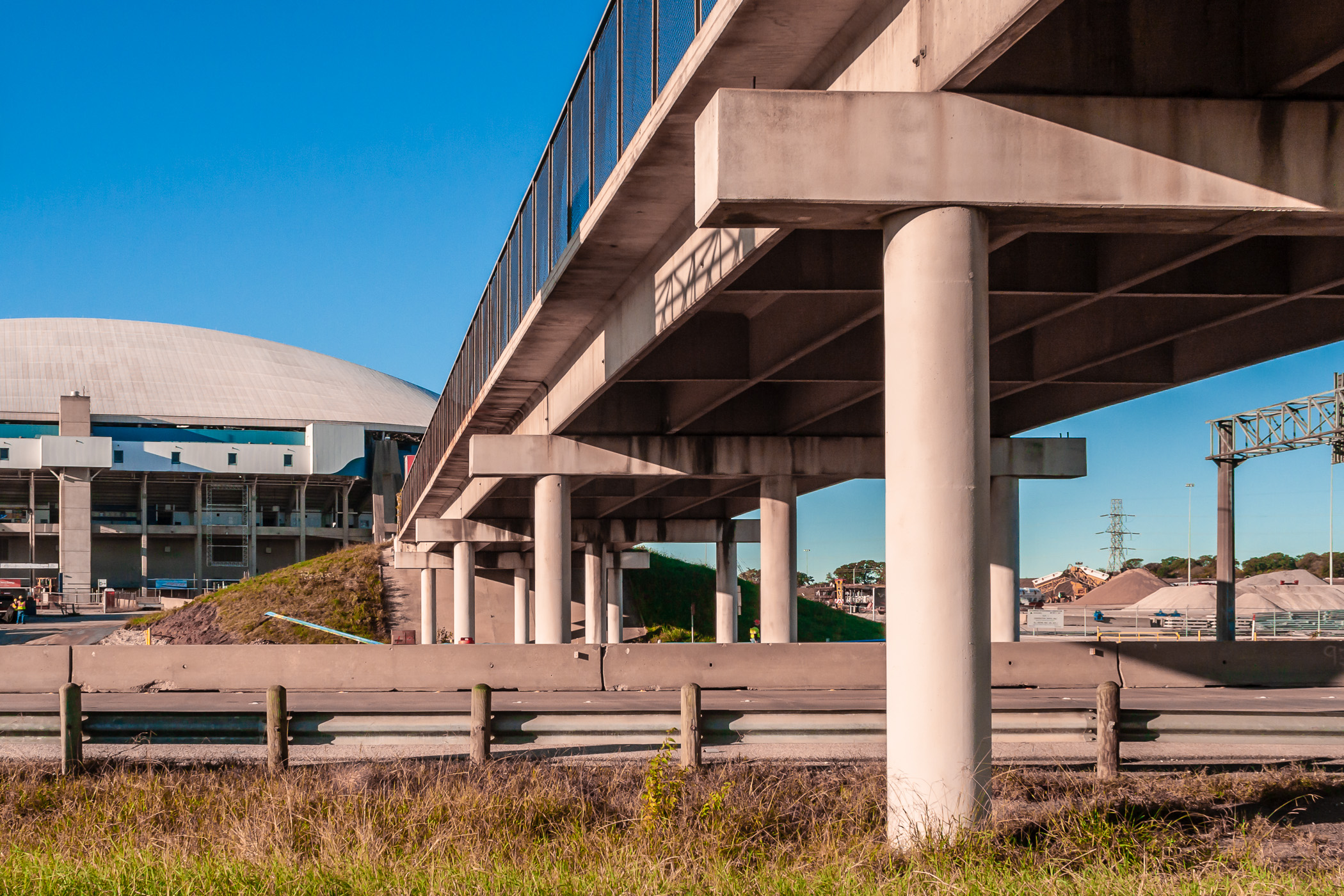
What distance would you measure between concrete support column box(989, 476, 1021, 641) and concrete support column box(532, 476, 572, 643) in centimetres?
1059

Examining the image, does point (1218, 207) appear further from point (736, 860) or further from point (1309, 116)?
point (736, 860)

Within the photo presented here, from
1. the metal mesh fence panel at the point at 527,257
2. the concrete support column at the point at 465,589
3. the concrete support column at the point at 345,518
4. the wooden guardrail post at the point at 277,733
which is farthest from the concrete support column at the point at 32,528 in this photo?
the wooden guardrail post at the point at 277,733

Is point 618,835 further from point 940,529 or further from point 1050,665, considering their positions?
point 1050,665

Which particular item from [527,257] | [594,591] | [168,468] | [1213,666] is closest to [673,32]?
[527,257]

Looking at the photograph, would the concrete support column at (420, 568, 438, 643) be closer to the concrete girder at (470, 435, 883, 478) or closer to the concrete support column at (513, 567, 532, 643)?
the concrete support column at (513, 567, 532, 643)

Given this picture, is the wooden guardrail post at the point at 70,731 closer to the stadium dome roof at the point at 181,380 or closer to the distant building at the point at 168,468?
the distant building at the point at 168,468

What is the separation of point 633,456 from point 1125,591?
371ft

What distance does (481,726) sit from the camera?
10.6m

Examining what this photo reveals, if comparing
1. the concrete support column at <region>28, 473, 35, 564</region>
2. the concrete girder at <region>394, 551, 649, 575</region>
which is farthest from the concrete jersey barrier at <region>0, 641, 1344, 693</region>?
the concrete support column at <region>28, 473, 35, 564</region>

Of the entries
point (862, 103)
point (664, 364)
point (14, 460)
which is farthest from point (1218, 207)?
point (14, 460)

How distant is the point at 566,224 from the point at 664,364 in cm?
375

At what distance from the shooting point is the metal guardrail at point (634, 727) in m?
10.4

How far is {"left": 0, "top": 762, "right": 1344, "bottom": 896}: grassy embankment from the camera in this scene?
6809mm

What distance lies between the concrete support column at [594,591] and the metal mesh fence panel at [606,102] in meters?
46.1
